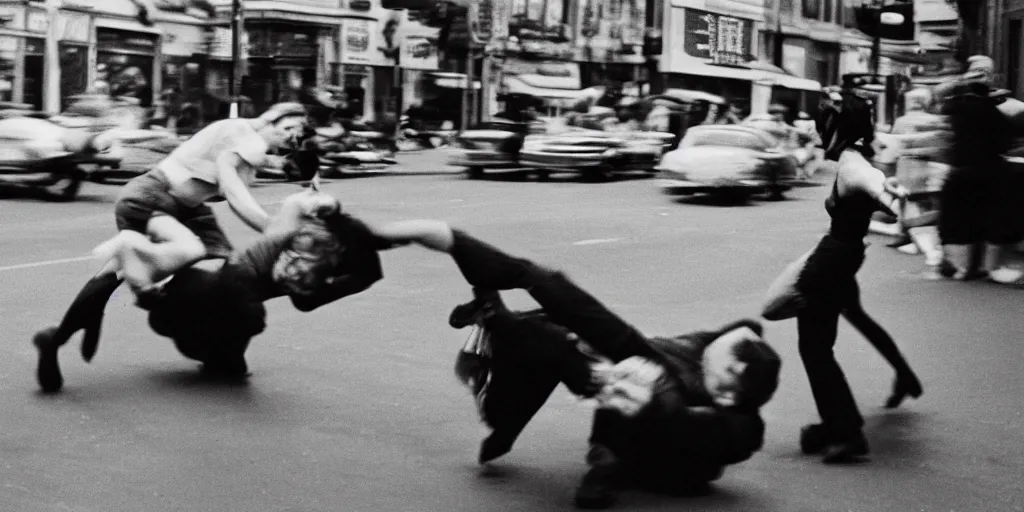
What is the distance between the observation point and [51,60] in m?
37.2

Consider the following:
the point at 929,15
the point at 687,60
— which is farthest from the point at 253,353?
the point at 687,60

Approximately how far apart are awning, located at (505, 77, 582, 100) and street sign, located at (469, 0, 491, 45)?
66.8 inches

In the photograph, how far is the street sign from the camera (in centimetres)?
5153

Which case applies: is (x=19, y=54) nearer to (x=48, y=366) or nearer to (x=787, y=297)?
(x=48, y=366)

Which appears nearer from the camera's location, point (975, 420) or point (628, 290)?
point (975, 420)

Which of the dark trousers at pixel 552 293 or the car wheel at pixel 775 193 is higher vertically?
A: the car wheel at pixel 775 193

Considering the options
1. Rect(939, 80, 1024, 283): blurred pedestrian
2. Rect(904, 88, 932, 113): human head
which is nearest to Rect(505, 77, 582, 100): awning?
Rect(904, 88, 932, 113): human head

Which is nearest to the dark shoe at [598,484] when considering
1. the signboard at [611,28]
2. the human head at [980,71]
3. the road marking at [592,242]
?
the human head at [980,71]

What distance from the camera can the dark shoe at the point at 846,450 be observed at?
22.0 feet

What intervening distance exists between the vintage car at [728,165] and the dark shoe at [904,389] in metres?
17.2

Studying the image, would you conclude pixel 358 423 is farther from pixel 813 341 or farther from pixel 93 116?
pixel 93 116

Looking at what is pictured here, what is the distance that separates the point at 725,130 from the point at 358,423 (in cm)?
1969

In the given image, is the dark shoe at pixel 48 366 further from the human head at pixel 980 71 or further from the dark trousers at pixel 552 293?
the human head at pixel 980 71

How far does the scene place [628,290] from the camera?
1312 cm
